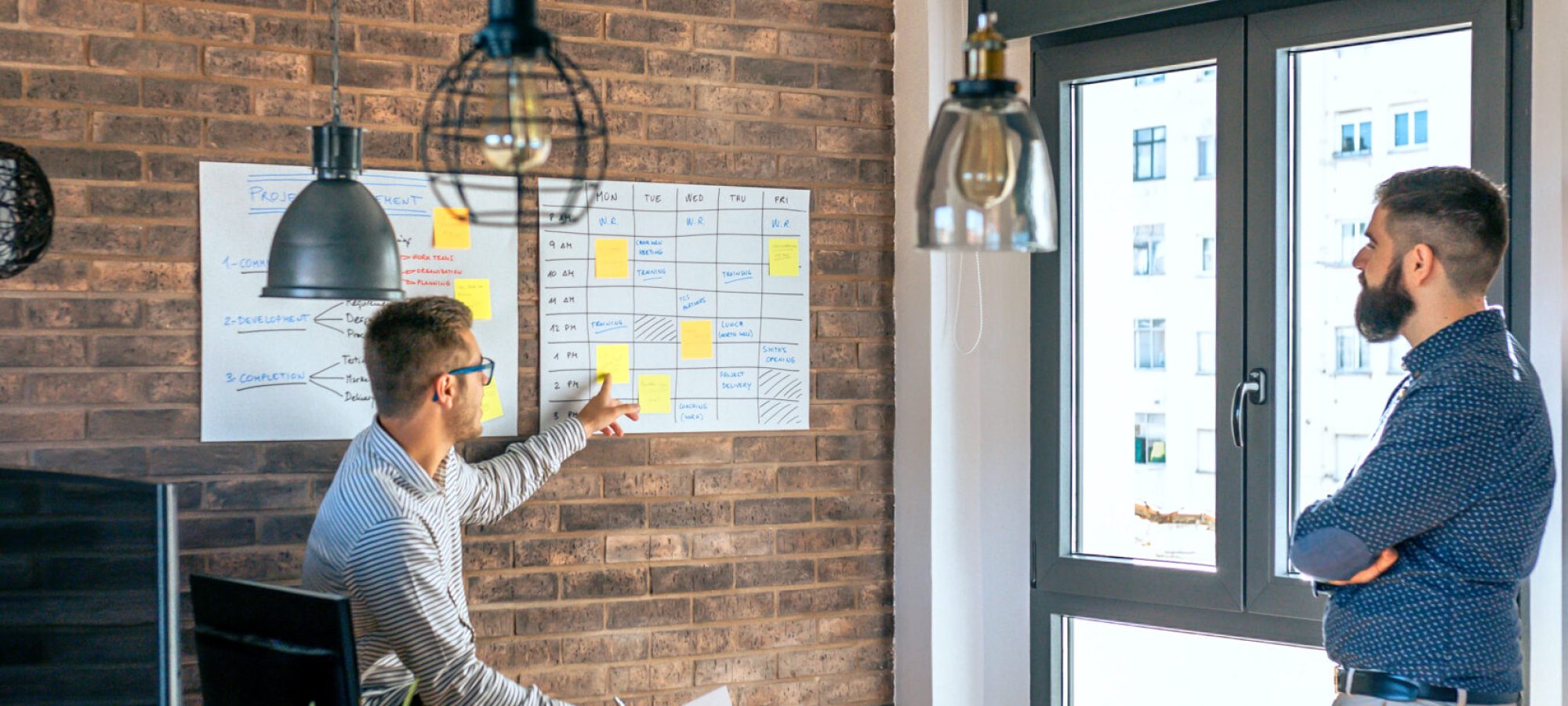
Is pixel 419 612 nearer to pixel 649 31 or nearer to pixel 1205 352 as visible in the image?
pixel 649 31

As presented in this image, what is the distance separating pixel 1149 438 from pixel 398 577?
1872mm

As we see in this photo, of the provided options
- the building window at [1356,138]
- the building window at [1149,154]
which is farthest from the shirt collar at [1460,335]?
the building window at [1149,154]

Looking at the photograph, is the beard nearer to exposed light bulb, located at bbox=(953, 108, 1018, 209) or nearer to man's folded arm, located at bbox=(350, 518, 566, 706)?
exposed light bulb, located at bbox=(953, 108, 1018, 209)

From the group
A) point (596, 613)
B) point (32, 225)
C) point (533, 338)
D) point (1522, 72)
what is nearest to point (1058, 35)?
point (1522, 72)

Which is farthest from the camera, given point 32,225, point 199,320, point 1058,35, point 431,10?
point 1058,35

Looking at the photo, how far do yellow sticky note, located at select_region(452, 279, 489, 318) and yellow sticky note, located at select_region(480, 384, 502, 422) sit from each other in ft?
0.57

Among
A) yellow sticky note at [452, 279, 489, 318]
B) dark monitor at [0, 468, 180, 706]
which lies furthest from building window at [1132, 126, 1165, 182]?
dark monitor at [0, 468, 180, 706]

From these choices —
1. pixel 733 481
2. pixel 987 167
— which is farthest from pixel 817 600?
pixel 987 167

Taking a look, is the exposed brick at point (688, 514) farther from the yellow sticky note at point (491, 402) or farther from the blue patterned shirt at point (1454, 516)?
the blue patterned shirt at point (1454, 516)

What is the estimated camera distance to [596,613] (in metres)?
3.21

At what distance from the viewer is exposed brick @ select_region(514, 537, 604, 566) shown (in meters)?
3.13

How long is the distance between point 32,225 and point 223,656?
103 centimetres

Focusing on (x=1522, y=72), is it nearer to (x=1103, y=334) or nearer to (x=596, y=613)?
(x=1103, y=334)

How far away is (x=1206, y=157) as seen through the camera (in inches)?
123
